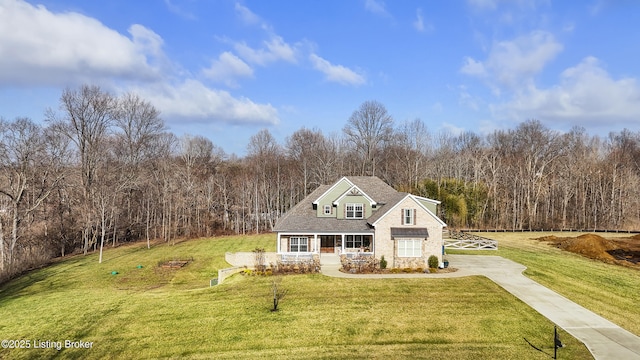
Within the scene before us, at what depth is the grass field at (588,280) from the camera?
20.5 meters

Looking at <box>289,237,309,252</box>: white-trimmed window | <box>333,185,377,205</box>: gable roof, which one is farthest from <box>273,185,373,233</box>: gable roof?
<box>333,185,377,205</box>: gable roof

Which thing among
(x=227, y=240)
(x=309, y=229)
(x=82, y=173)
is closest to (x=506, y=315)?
(x=309, y=229)

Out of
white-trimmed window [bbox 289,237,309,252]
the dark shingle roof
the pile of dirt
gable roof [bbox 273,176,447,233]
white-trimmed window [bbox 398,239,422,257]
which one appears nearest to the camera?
white-trimmed window [bbox 398,239,422,257]

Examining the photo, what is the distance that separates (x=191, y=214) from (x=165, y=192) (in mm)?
6366

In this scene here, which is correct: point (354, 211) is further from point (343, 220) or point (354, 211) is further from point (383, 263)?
point (383, 263)

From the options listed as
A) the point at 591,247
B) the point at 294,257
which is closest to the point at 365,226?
the point at 294,257

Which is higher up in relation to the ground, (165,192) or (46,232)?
(165,192)

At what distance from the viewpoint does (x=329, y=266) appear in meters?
29.4

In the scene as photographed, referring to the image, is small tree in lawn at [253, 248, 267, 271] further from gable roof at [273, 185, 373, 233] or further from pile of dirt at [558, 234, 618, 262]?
pile of dirt at [558, 234, 618, 262]

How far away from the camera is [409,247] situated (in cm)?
2858

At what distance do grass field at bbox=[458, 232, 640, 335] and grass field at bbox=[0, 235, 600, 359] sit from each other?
1.69 meters

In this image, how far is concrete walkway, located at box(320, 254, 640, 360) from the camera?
16.1 metres

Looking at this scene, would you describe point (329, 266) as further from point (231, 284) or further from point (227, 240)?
point (227, 240)

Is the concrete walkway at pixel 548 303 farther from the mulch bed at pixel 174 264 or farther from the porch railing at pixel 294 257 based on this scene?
the mulch bed at pixel 174 264
